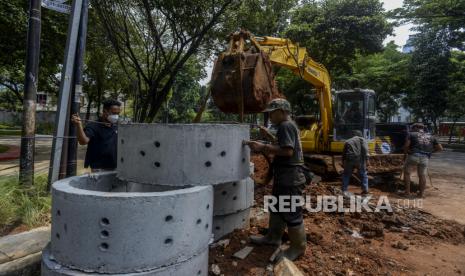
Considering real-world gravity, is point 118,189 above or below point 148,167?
below

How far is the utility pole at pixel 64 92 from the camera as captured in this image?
536 cm

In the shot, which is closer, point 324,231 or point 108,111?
point 108,111

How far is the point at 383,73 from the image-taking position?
22.2 meters

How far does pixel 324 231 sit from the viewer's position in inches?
207

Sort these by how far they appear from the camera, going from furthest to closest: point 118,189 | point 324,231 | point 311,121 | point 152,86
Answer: point 152,86
point 311,121
point 324,231
point 118,189

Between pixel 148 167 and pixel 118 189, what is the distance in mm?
1348

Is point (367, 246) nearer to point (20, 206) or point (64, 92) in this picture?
point (20, 206)

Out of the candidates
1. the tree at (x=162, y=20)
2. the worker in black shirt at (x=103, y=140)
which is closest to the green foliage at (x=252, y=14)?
the tree at (x=162, y=20)

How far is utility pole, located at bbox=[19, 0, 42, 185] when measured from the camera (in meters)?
5.18

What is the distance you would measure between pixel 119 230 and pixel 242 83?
3.05 metres

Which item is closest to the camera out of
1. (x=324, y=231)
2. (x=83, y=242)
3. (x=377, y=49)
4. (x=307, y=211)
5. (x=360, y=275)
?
(x=83, y=242)

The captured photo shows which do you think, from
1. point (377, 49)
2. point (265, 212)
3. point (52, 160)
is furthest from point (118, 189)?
point (377, 49)

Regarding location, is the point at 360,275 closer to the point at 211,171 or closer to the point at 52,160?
the point at 211,171

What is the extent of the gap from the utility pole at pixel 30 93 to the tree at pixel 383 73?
61.6 ft
